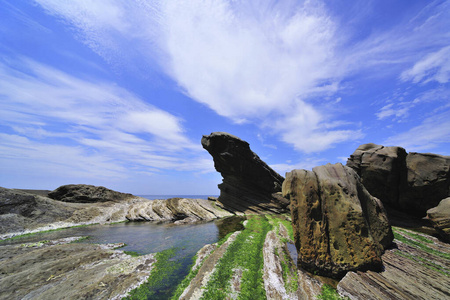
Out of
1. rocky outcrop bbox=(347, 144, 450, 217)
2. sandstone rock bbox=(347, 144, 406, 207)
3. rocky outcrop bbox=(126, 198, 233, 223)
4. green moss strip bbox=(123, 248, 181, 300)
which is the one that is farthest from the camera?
rocky outcrop bbox=(126, 198, 233, 223)

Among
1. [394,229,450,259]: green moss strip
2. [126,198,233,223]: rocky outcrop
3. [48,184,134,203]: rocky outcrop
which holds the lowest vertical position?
[394,229,450,259]: green moss strip

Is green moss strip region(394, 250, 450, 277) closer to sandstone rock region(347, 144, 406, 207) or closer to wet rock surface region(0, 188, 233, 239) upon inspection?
sandstone rock region(347, 144, 406, 207)

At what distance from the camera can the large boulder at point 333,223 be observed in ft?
33.9

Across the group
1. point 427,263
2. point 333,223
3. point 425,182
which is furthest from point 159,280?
point 425,182

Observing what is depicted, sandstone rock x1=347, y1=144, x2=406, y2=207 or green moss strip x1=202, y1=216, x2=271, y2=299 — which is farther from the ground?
sandstone rock x1=347, y1=144, x2=406, y2=207

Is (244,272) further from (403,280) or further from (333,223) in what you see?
(403,280)

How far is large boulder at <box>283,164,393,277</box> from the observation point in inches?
407

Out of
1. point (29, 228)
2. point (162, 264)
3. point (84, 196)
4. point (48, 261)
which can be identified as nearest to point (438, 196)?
point (162, 264)

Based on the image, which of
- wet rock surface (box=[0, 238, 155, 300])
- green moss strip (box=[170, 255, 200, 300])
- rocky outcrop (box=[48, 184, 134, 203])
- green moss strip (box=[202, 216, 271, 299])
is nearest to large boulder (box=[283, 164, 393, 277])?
green moss strip (box=[202, 216, 271, 299])

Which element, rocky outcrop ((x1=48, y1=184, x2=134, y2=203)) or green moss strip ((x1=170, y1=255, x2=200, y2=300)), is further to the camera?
rocky outcrop ((x1=48, y1=184, x2=134, y2=203))

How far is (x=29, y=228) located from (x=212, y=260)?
91.9ft

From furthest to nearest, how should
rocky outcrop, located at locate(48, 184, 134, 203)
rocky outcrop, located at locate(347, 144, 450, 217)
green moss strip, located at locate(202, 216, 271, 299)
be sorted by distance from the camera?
rocky outcrop, located at locate(48, 184, 134, 203)
rocky outcrop, located at locate(347, 144, 450, 217)
green moss strip, located at locate(202, 216, 271, 299)

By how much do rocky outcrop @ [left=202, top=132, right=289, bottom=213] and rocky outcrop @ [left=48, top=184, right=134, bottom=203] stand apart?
2870 centimetres

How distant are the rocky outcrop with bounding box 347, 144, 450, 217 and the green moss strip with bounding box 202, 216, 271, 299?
2303 centimetres
